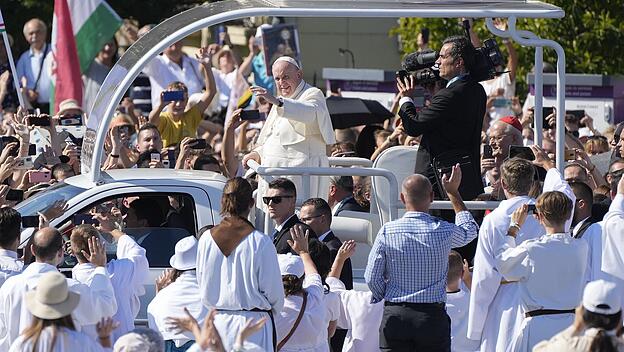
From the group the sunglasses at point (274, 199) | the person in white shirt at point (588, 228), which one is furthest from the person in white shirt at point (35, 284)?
the person in white shirt at point (588, 228)

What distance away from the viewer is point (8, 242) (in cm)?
956

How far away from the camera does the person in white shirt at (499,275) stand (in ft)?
30.7

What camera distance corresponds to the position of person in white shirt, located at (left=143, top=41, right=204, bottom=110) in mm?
17594

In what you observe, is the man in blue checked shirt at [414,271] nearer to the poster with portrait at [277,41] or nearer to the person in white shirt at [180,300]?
the person in white shirt at [180,300]

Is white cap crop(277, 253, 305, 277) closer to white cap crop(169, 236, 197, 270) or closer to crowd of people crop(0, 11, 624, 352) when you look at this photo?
crowd of people crop(0, 11, 624, 352)

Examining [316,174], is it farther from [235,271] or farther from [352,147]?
[352,147]

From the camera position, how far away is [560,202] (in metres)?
9.02

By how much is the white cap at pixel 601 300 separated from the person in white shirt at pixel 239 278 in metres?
2.20

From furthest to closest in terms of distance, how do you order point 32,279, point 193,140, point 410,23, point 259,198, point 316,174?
point 410,23 < point 193,140 < point 259,198 < point 316,174 < point 32,279

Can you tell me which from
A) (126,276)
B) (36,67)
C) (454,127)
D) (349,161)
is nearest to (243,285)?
(126,276)

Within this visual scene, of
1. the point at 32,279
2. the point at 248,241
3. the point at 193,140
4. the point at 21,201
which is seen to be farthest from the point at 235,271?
the point at 193,140

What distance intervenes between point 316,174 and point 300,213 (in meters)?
0.29

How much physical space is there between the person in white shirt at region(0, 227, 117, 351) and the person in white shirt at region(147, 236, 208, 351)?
421 mm

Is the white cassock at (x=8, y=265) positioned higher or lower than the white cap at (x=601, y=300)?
lower
